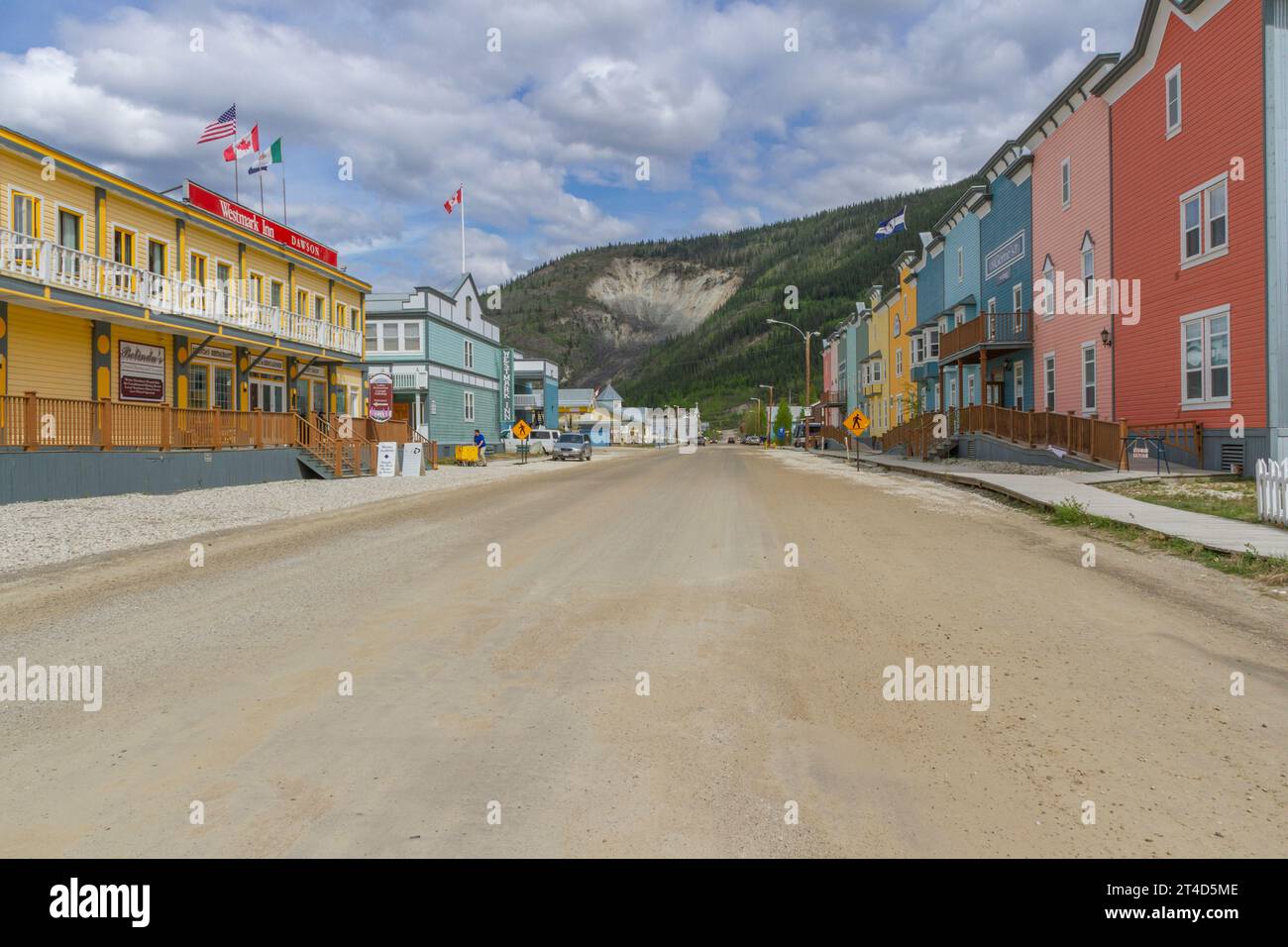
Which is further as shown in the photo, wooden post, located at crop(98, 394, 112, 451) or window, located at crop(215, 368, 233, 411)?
window, located at crop(215, 368, 233, 411)

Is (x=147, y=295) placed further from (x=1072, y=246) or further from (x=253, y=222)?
(x=1072, y=246)

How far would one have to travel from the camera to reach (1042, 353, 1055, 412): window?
97.0 feet

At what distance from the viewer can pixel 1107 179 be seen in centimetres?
2477

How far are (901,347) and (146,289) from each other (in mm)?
44107

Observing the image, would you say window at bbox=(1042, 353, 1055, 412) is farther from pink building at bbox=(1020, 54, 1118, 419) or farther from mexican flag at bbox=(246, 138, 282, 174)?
mexican flag at bbox=(246, 138, 282, 174)

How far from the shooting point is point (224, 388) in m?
28.5

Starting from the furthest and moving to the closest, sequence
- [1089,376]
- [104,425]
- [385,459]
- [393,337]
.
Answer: [393,337] → [385,459] → [1089,376] → [104,425]

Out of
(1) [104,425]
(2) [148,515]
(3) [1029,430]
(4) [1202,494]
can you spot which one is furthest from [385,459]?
(4) [1202,494]

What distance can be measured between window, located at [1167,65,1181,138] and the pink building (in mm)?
3591

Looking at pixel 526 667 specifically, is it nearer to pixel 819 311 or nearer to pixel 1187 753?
pixel 1187 753

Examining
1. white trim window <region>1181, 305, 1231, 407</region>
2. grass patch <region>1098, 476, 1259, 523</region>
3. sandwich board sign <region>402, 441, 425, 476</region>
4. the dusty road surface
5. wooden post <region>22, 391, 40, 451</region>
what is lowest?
the dusty road surface

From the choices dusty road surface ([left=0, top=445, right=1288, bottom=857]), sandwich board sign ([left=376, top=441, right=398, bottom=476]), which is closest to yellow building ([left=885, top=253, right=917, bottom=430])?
sandwich board sign ([left=376, top=441, right=398, bottom=476])
